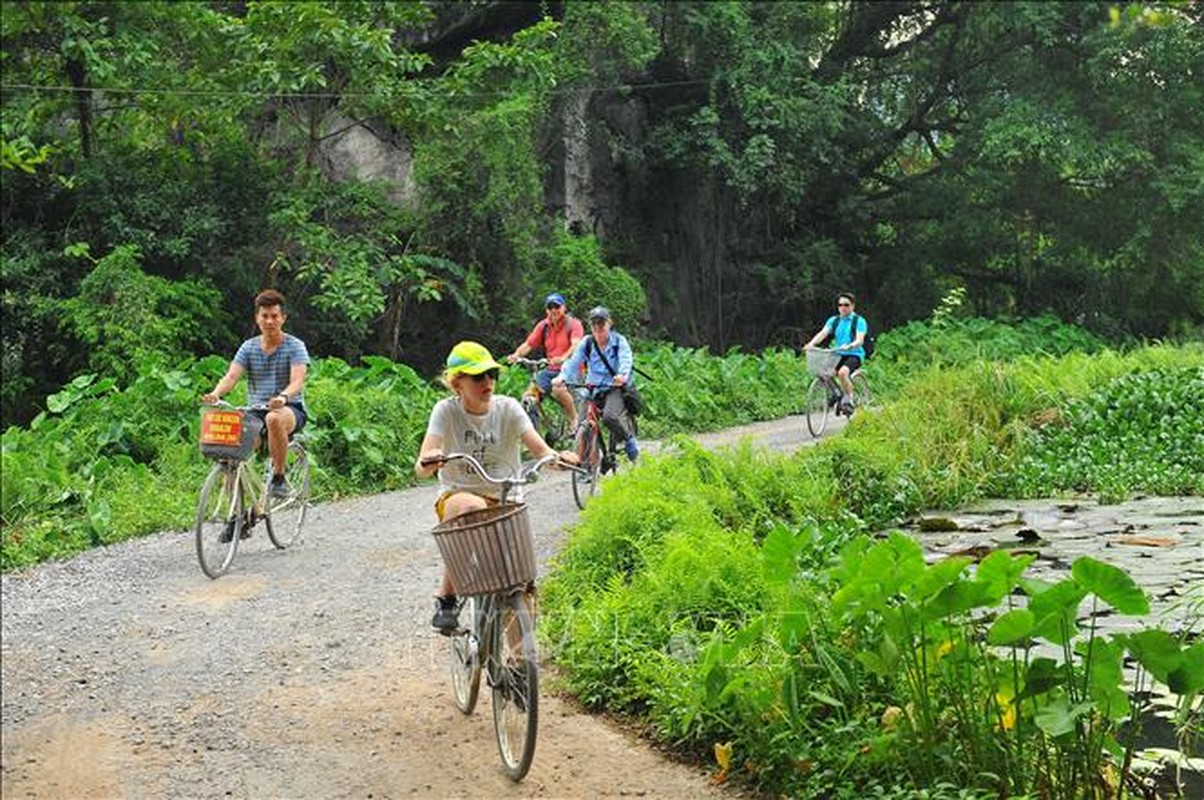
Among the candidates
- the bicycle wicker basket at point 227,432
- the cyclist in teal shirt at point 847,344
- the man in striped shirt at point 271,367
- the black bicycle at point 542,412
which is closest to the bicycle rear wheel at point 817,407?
the cyclist in teal shirt at point 847,344

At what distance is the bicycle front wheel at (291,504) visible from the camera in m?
7.75

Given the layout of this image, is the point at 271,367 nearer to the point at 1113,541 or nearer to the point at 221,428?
the point at 221,428

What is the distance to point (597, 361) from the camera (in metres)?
9.17

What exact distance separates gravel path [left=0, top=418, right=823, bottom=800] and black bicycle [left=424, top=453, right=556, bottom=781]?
192 mm

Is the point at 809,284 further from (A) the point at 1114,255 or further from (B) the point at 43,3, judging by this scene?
(B) the point at 43,3

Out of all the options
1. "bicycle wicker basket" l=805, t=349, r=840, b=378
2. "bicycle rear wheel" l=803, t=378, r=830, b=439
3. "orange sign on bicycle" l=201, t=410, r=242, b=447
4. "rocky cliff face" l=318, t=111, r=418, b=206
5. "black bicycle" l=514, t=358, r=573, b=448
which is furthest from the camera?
"rocky cliff face" l=318, t=111, r=418, b=206

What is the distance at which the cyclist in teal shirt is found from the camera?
43.1ft

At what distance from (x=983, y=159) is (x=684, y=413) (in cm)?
1131

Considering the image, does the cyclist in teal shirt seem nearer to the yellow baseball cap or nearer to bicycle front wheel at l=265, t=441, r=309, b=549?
bicycle front wheel at l=265, t=441, r=309, b=549

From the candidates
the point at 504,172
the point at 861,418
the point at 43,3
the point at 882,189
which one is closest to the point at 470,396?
the point at 43,3

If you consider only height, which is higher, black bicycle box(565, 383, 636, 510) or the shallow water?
black bicycle box(565, 383, 636, 510)

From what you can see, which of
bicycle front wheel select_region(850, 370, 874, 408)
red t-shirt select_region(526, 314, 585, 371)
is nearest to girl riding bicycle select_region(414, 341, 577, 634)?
red t-shirt select_region(526, 314, 585, 371)

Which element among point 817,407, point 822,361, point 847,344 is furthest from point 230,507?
point 817,407

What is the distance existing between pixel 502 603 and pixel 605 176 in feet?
63.7
